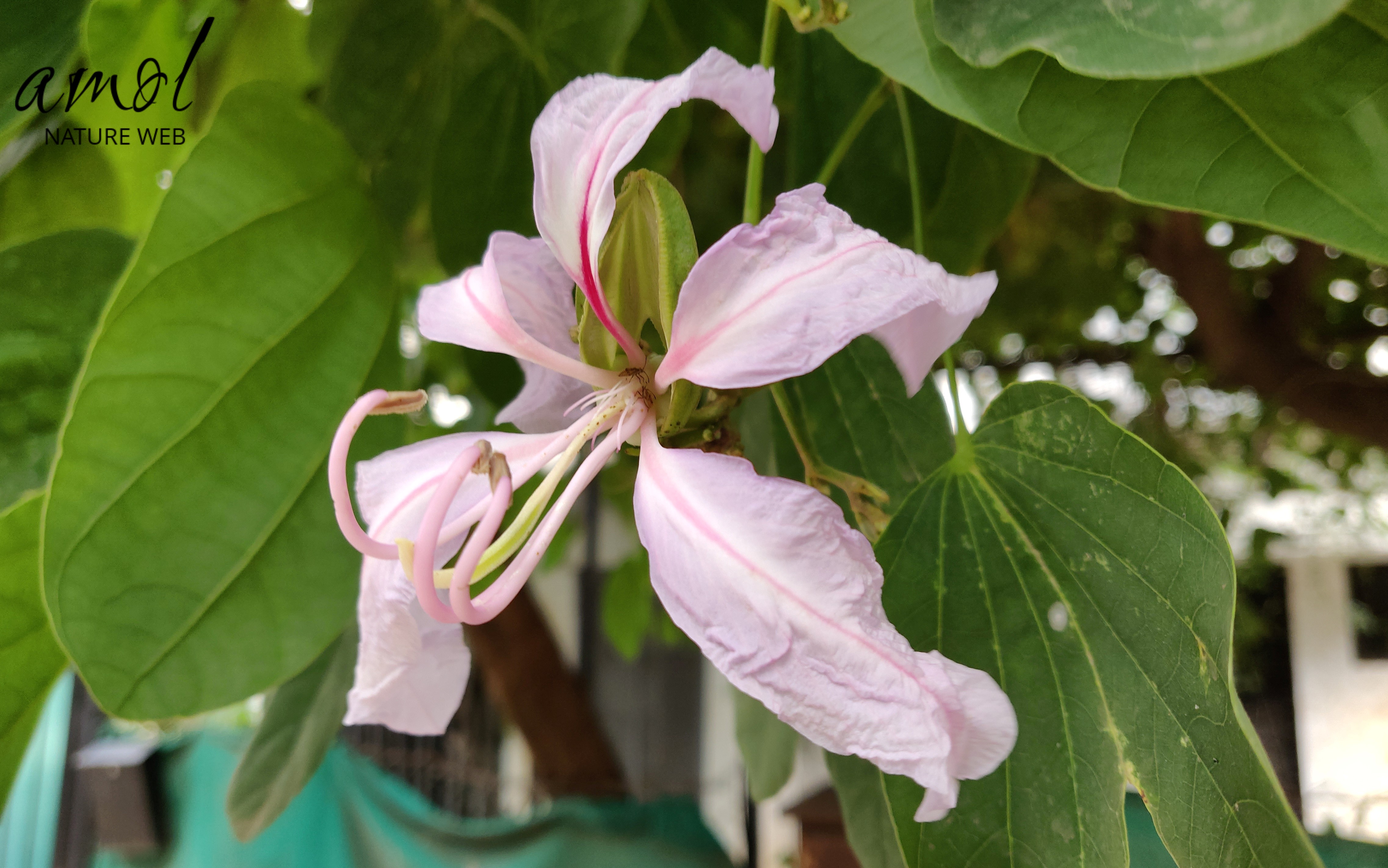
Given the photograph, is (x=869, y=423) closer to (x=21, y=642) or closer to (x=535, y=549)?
(x=535, y=549)

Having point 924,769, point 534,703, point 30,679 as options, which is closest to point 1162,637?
point 924,769

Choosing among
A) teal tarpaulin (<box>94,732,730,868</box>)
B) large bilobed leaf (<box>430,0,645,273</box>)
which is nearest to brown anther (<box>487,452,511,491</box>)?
large bilobed leaf (<box>430,0,645,273</box>)

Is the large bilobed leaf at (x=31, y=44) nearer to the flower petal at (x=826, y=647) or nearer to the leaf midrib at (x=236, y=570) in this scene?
the leaf midrib at (x=236, y=570)

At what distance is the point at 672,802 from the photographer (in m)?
1.24

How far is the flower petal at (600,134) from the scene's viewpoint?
8.4 inches

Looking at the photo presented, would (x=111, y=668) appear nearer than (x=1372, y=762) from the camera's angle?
Yes

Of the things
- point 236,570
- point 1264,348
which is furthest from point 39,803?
point 1264,348

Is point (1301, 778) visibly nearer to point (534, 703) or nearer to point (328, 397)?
point (534, 703)

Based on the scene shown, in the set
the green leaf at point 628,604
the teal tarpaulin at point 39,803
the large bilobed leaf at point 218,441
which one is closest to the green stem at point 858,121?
the large bilobed leaf at point 218,441

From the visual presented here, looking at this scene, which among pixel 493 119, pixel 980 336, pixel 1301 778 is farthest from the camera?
pixel 1301 778

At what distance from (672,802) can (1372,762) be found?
114 inches

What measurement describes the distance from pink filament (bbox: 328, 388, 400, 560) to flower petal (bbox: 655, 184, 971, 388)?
83 millimetres

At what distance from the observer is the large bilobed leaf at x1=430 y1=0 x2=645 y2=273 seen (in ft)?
1.40

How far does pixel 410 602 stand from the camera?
248mm
